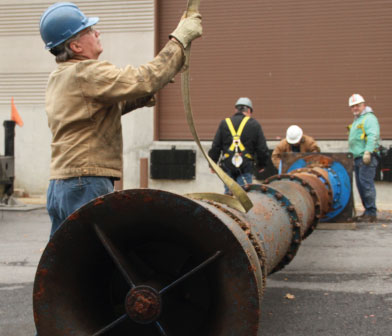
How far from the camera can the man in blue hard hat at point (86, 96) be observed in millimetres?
3094

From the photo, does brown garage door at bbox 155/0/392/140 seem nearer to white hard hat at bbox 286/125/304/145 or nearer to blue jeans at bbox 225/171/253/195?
white hard hat at bbox 286/125/304/145

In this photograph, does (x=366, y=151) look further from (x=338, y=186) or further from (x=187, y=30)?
(x=187, y=30)

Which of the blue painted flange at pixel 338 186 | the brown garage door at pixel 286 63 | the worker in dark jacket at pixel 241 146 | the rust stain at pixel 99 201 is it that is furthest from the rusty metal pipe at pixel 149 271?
the brown garage door at pixel 286 63

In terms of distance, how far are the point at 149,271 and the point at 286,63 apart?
11.6 metres

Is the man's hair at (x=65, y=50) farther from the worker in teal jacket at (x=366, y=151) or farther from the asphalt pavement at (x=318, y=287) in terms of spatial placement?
the worker in teal jacket at (x=366, y=151)

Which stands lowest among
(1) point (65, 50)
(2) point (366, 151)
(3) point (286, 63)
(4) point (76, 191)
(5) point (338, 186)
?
(5) point (338, 186)

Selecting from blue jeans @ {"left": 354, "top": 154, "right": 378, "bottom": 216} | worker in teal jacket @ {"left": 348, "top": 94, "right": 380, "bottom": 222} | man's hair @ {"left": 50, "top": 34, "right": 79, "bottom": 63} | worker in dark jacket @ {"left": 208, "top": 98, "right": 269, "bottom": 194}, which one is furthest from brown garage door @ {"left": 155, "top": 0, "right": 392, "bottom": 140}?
man's hair @ {"left": 50, "top": 34, "right": 79, "bottom": 63}

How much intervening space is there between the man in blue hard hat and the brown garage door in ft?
35.8

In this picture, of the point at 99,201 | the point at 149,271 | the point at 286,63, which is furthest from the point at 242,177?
the point at 286,63

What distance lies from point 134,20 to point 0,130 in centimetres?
425

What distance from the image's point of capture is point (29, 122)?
48.6ft

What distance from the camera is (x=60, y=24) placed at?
3.27 metres

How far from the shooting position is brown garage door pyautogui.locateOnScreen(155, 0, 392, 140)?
13.6 meters

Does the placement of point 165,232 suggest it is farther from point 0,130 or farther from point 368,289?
point 0,130
